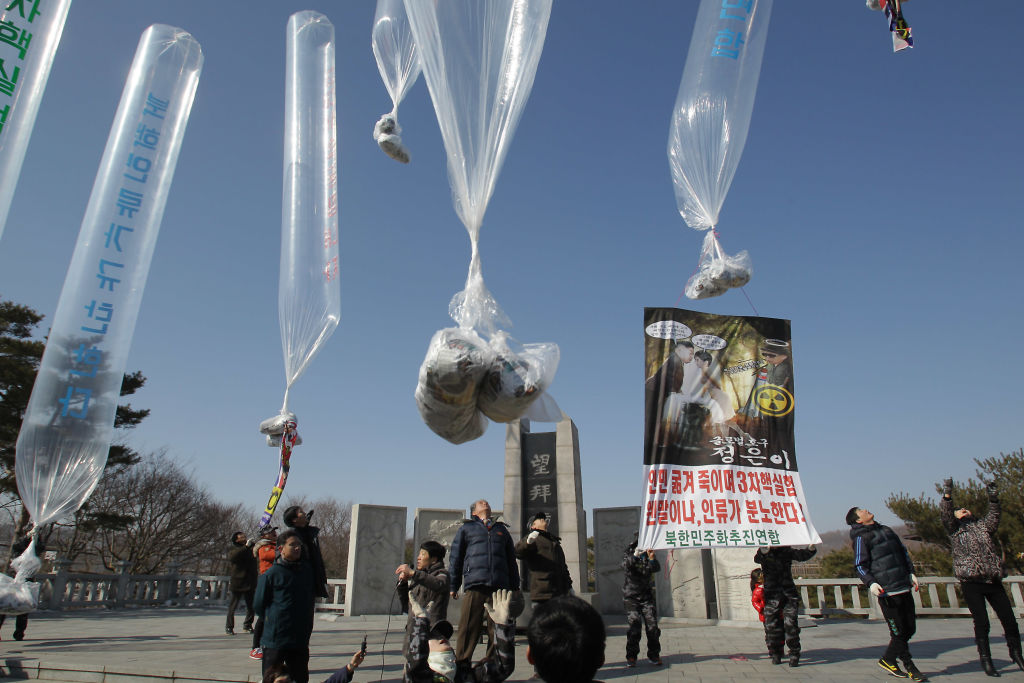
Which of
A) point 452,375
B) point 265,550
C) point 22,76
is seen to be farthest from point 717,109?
point 22,76

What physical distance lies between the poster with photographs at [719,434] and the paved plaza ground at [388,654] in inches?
51.1

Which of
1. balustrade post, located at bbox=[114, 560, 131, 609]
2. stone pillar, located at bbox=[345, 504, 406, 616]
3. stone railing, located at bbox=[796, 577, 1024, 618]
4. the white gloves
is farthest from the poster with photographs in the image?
balustrade post, located at bbox=[114, 560, 131, 609]

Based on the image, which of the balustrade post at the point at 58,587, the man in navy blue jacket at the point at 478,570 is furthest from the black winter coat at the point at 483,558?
the balustrade post at the point at 58,587

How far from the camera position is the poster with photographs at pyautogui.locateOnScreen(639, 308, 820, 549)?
5293mm

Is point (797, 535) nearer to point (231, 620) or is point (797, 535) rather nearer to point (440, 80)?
point (440, 80)

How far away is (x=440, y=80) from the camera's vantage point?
4172mm

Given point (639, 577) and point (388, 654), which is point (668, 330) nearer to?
point (639, 577)

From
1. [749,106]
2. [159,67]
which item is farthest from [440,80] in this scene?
[159,67]

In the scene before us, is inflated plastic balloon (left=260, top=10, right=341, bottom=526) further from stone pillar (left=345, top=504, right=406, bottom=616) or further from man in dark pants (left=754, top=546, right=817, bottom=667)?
stone pillar (left=345, top=504, right=406, bottom=616)

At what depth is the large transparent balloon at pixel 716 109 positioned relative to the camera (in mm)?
5316

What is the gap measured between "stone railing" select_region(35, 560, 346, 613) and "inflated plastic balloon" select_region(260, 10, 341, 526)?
8.36 meters

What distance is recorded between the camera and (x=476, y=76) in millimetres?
4258

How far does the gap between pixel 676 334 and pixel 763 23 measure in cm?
295

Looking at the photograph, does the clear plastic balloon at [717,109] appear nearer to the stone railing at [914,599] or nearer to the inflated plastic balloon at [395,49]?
the inflated plastic balloon at [395,49]
